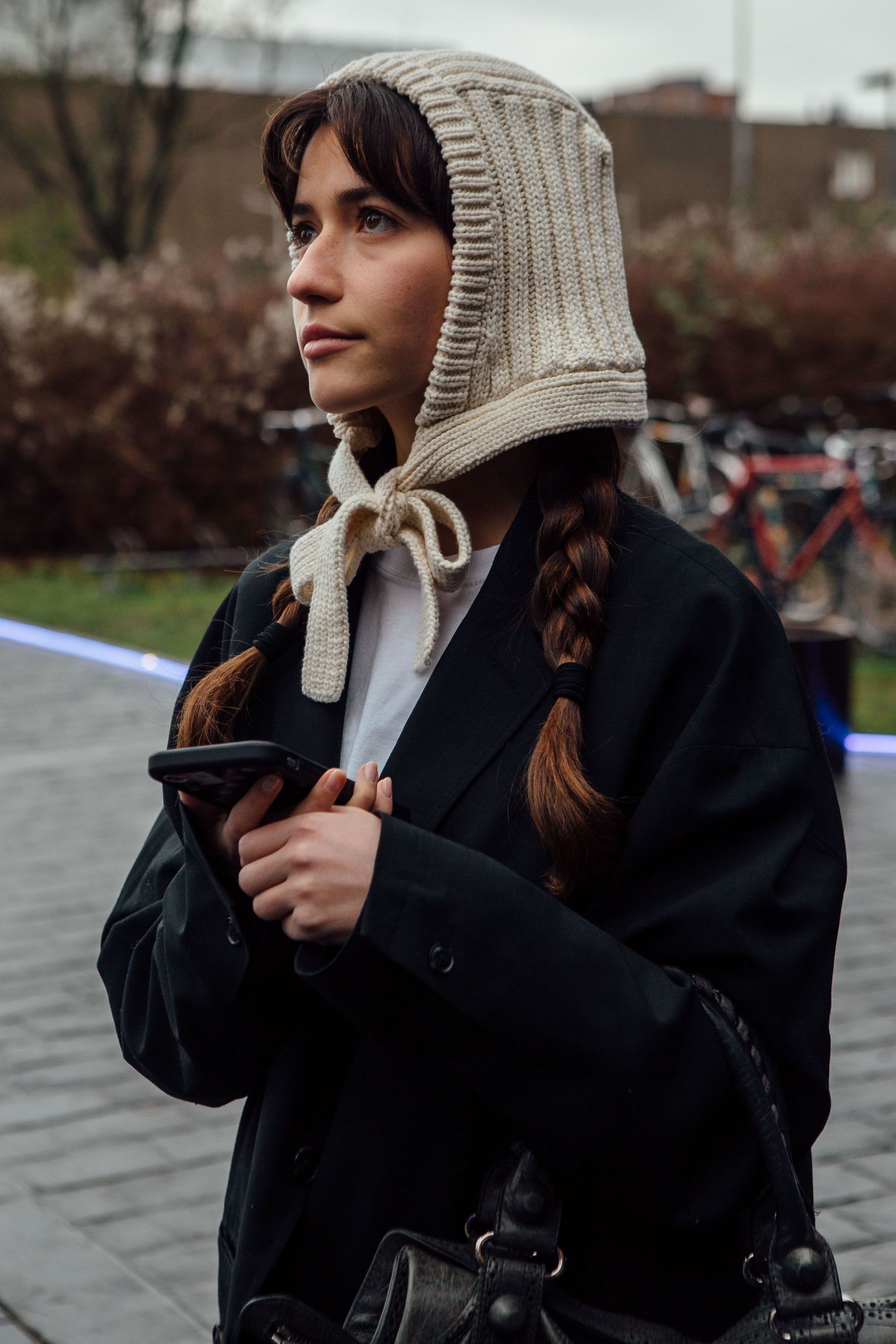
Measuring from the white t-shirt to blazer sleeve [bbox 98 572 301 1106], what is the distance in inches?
8.9

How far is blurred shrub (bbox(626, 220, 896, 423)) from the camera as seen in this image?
18297mm

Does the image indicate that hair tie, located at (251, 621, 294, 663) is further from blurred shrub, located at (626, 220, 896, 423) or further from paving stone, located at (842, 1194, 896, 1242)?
blurred shrub, located at (626, 220, 896, 423)

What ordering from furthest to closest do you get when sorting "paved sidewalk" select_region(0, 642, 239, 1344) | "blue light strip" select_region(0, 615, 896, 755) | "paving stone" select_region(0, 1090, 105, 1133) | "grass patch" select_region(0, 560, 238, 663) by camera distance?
"grass patch" select_region(0, 560, 238, 663) → "blue light strip" select_region(0, 615, 896, 755) → "paving stone" select_region(0, 1090, 105, 1133) → "paved sidewalk" select_region(0, 642, 239, 1344)

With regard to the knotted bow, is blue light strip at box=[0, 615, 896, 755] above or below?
below

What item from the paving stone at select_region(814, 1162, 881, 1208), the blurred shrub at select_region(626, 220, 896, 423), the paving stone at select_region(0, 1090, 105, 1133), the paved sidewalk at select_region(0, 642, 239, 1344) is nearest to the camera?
the paved sidewalk at select_region(0, 642, 239, 1344)

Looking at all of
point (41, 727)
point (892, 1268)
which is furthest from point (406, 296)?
point (41, 727)

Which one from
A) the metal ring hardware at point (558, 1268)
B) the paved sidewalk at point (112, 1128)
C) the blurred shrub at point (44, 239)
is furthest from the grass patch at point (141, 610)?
the metal ring hardware at point (558, 1268)

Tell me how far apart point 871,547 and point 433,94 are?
9.07m

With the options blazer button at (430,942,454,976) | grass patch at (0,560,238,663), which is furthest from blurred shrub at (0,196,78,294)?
blazer button at (430,942,454,976)

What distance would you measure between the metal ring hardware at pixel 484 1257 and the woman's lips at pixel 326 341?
0.91 meters

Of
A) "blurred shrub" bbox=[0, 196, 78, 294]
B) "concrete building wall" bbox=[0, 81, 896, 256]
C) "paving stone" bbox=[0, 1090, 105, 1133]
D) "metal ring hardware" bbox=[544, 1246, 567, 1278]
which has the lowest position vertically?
"concrete building wall" bbox=[0, 81, 896, 256]

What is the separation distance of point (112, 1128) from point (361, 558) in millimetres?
2651

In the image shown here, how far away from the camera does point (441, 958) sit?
1.56m

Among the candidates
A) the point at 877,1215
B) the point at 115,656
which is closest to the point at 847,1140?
the point at 877,1215
